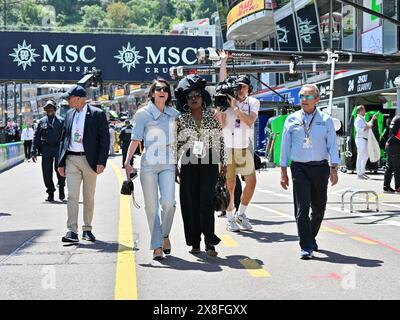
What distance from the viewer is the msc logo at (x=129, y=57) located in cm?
4134

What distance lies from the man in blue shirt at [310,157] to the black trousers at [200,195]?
0.87 m

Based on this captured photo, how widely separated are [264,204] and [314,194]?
545 cm

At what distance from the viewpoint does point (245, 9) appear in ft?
141

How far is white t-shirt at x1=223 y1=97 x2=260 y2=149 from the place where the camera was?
8945 mm

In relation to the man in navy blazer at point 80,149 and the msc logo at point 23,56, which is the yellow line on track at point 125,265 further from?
the msc logo at point 23,56

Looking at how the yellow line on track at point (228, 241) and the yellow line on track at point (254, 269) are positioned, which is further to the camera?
the yellow line on track at point (228, 241)

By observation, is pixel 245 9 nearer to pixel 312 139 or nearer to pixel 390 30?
pixel 390 30

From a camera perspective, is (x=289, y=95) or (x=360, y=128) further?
(x=289, y=95)

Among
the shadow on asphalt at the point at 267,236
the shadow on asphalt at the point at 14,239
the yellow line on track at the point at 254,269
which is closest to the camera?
the yellow line on track at the point at 254,269

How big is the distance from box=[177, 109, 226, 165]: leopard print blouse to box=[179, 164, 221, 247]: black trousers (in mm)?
200

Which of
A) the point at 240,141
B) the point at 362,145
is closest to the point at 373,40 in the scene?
the point at 362,145

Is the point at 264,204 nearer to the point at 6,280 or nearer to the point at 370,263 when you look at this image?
the point at 370,263

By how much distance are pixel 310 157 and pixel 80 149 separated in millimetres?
2809

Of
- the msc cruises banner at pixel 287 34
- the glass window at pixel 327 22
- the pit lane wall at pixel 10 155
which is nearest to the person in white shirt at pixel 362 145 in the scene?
the pit lane wall at pixel 10 155
